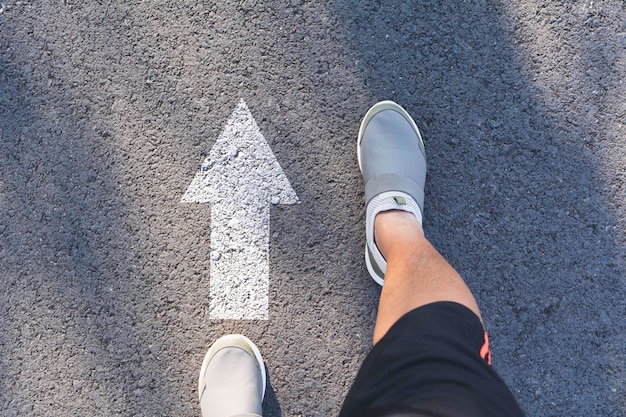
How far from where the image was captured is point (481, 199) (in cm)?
185

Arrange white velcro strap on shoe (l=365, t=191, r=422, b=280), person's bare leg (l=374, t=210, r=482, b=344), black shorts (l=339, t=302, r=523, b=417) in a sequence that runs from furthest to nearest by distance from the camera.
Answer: white velcro strap on shoe (l=365, t=191, r=422, b=280), person's bare leg (l=374, t=210, r=482, b=344), black shorts (l=339, t=302, r=523, b=417)

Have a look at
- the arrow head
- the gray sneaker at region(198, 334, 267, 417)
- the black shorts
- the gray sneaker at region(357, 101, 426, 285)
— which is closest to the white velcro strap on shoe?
the gray sneaker at region(357, 101, 426, 285)

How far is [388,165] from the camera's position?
186cm

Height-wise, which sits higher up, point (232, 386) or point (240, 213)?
point (240, 213)

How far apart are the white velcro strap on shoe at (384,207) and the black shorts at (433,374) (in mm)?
420

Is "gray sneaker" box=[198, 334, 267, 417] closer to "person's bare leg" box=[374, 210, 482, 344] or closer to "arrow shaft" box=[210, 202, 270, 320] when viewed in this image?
"arrow shaft" box=[210, 202, 270, 320]

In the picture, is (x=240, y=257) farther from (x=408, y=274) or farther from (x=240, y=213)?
(x=408, y=274)

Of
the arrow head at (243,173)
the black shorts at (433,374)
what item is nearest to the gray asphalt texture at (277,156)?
the arrow head at (243,173)

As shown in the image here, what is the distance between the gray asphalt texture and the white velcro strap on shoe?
0.30 feet

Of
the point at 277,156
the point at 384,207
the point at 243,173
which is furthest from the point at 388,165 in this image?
the point at 243,173

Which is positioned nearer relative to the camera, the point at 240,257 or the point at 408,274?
the point at 408,274

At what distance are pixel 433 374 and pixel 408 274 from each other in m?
0.44

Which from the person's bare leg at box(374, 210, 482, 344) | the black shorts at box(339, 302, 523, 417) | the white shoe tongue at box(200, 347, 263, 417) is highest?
the black shorts at box(339, 302, 523, 417)

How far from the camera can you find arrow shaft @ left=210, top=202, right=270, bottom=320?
1861 millimetres
